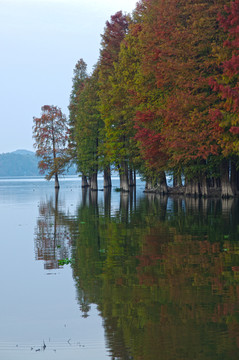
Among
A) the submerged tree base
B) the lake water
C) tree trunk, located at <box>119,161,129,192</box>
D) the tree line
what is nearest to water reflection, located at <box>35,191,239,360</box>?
the lake water

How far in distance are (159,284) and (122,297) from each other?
1298 millimetres

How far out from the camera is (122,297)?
35.1 ft

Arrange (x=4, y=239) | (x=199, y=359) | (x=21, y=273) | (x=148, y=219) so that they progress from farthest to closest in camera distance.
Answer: (x=148, y=219), (x=4, y=239), (x=21, y=273), (x=199, y=359)

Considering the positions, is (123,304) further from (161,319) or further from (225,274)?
(225,274)

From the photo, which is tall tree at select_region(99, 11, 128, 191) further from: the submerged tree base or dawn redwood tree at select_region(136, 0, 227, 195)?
dawn redwood tree at select_region(136, 0, 227, 195)

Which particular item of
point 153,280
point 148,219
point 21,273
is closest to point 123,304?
point 153,280

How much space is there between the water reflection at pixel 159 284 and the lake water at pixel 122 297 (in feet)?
0.05

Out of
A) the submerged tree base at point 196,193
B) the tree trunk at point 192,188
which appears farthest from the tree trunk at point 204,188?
the tree trunk at point 192,188

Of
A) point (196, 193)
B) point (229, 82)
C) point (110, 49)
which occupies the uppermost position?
point (110, 49)

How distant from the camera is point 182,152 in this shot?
39500 mm

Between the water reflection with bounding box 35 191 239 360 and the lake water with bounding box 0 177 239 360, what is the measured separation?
0.05 ft

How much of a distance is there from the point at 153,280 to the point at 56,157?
8495 cm

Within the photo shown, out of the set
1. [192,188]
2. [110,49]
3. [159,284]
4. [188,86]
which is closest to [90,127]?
[110,49]

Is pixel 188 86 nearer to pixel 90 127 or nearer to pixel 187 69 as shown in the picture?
pixel 187 69
